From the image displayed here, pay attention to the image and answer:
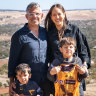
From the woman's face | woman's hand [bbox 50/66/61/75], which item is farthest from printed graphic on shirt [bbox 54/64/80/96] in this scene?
the woman's face

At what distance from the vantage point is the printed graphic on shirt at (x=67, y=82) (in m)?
3.31

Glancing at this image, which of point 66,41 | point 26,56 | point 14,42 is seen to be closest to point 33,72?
point 26,56

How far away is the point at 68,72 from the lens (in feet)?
10.8

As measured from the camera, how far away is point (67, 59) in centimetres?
336

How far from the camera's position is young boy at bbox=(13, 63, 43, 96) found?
361 centimetres

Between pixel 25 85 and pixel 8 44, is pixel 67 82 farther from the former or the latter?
pixel 8 44

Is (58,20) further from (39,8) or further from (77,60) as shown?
(77,60)

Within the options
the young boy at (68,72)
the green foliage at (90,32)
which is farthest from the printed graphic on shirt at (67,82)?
the green foliage at (90,32)

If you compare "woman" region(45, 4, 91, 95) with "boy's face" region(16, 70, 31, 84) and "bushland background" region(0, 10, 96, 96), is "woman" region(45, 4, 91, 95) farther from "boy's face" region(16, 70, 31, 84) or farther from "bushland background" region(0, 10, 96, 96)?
"bushland background" region(0, 10, 96, 96)

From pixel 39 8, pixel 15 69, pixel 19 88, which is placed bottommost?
pixel 19 88

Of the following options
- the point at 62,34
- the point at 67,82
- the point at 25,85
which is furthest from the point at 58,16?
the point at 25,85

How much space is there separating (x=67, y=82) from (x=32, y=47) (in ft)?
2.55

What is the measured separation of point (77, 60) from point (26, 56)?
82cm

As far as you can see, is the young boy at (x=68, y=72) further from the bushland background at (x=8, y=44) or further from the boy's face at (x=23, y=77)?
the bushland background at (x=8, y=44)
